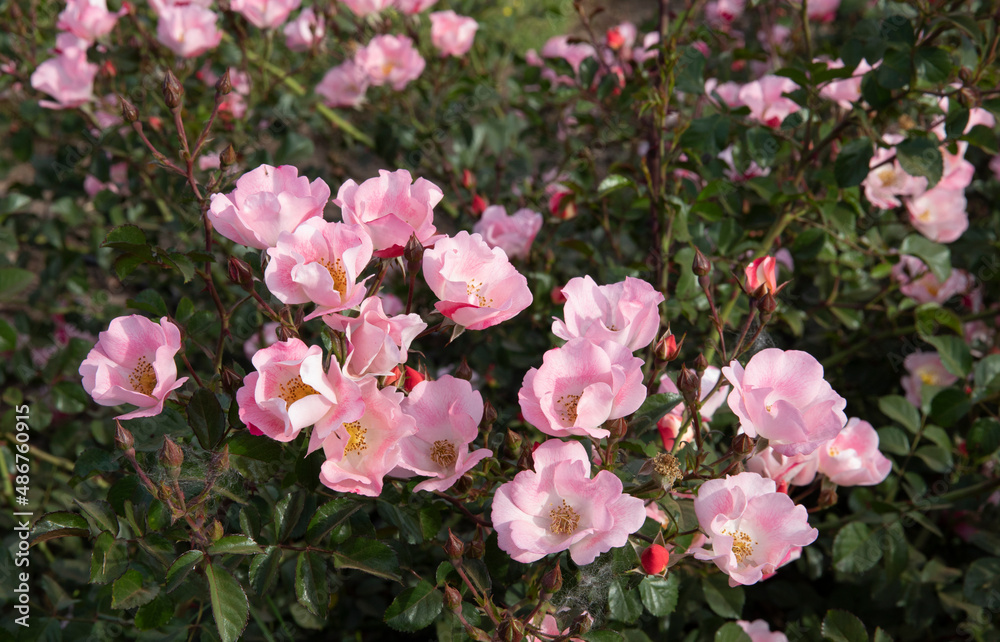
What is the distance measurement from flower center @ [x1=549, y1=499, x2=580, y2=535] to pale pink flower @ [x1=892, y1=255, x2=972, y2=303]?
142 cm

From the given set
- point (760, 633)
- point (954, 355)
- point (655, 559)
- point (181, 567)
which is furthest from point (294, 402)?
point (954, 355)

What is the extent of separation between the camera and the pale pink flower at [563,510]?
91 centimetres

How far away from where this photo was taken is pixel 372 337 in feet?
2.95

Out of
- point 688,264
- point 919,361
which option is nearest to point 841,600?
point 919,361

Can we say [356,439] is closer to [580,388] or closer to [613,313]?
[580,388]

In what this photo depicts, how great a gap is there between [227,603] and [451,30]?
1.91 meters

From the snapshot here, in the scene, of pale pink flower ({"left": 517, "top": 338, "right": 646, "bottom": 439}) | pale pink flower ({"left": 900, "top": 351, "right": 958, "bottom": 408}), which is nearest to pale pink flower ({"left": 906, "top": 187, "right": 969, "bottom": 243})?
pale pink flower ({"left": 900, "top": 351, "right": 958, "bottom": 408})

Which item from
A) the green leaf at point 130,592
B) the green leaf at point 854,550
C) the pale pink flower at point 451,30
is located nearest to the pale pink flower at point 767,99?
the pale pink flower at point 451,30

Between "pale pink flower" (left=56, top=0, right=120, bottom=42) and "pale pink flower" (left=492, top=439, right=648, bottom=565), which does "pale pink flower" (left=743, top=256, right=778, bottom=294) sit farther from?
"pale pink flower" (left=56, top=0, right=120, bottom=42)

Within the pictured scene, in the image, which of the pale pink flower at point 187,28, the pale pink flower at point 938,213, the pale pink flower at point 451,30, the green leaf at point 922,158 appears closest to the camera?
the green leaf at point 922,158

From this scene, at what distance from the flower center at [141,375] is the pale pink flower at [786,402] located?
82 cm

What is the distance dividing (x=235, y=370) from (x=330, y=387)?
1.00 ft

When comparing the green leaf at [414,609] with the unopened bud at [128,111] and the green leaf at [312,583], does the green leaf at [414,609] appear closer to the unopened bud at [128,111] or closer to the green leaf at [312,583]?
the green leaf at [312,583]

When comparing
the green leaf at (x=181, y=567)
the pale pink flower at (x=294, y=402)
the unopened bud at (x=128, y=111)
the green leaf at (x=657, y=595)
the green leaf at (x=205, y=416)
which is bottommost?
the green leaf at (x=657, y=595)
